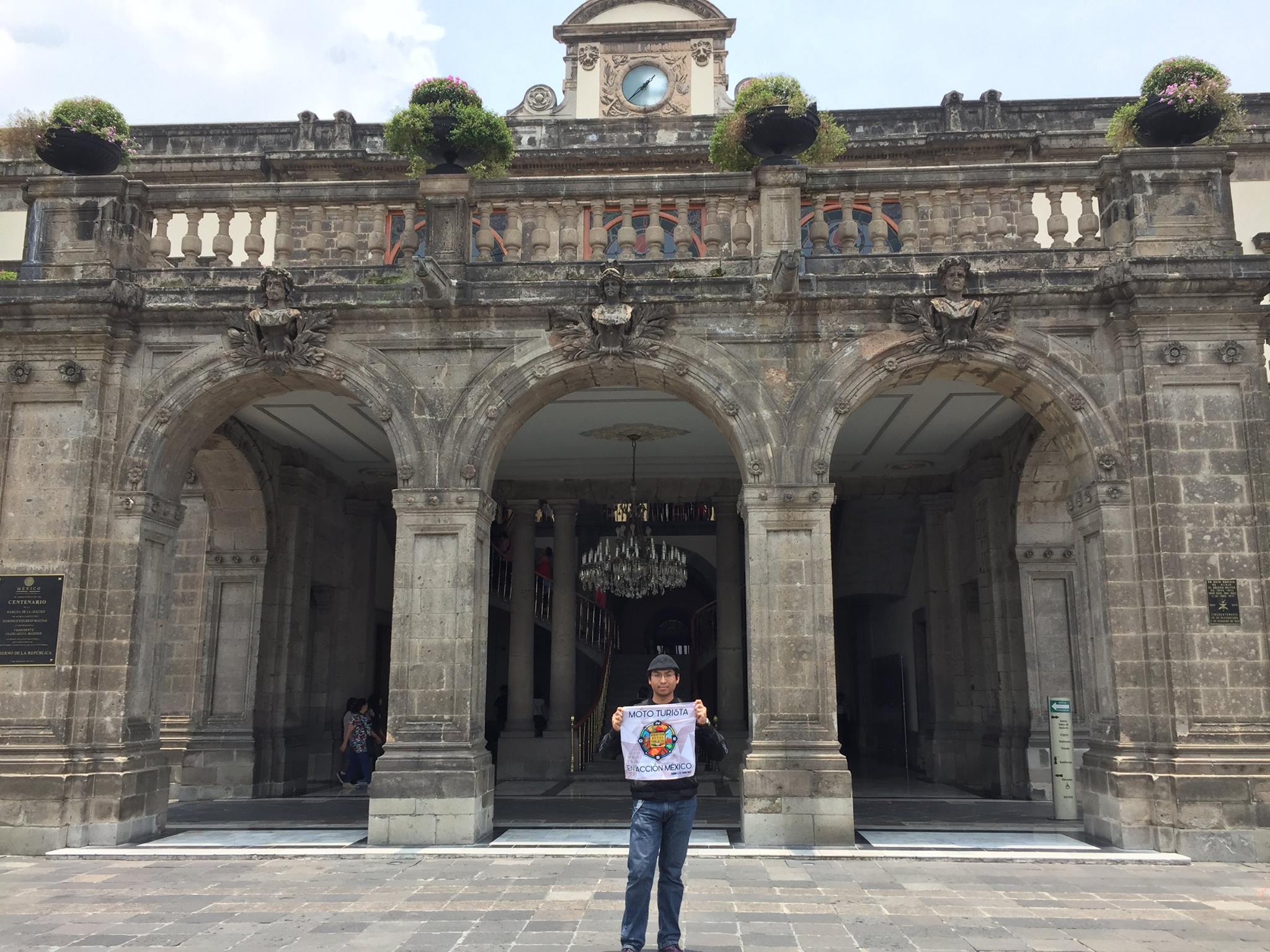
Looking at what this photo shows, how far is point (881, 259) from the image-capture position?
32.3 feet

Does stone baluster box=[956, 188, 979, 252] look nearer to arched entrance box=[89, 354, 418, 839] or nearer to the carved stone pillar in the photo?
the carved stone pillar

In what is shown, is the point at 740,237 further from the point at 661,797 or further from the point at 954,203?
the point at 661,797

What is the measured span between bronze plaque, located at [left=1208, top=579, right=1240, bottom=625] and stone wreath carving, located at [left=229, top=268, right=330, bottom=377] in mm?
8557

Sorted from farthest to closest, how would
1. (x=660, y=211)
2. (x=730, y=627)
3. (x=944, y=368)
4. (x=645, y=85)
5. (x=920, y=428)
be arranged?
(x=645, y=85) → (x=730, y=627) → (x=920, y=428) → (x=660, y=211) → (x=944, y=368)

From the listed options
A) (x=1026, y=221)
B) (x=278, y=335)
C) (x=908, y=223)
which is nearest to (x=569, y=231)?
(x=278, y=335)

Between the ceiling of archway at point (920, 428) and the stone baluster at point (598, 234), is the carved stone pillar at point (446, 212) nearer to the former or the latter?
Answer: the stone baluster at point (598, 234)

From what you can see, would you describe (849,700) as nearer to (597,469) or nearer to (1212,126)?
(597,469)

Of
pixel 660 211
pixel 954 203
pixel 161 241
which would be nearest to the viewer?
pixel 954 203

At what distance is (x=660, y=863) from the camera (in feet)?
16.8

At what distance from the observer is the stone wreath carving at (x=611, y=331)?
967cm

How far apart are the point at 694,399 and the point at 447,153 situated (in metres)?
3.56

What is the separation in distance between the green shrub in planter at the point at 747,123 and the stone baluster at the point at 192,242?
5.41 metres

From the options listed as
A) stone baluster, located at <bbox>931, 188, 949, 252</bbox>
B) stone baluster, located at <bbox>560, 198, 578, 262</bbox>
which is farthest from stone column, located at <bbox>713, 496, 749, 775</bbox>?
stone baluster, located at <bbox>560, 198, 578, 262</bbox>

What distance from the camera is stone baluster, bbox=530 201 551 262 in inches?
395
